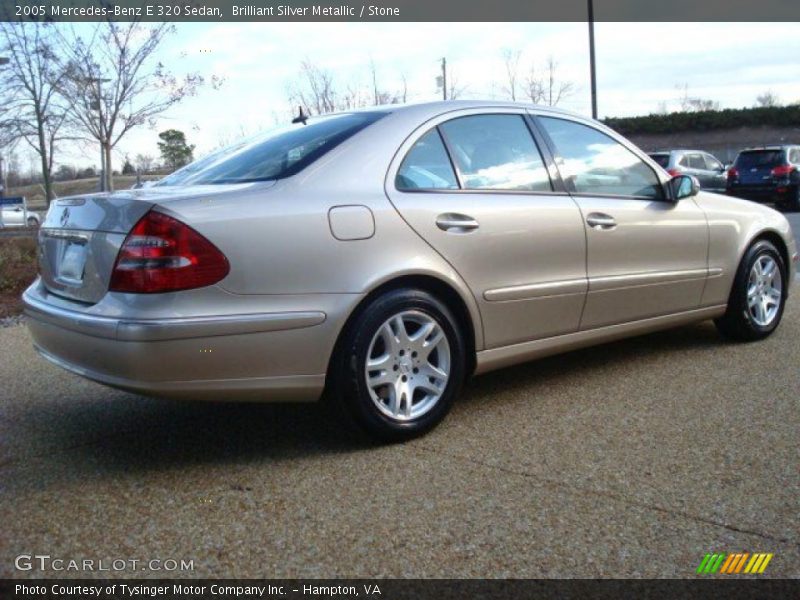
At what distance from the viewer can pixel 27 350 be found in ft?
18.4

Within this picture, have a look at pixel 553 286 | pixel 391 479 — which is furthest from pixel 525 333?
pixel 391 479

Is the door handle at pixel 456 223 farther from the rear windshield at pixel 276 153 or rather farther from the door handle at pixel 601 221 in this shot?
the door handle at pixel 601 221

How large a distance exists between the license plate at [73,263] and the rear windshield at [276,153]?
2.02ft

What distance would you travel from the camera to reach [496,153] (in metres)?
3.96

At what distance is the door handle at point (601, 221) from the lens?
4152 mm

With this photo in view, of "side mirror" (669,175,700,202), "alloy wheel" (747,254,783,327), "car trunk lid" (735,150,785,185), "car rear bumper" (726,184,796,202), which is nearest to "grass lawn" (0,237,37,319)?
"side mirror" (669,175,700,202)

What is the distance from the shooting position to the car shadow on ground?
3307 mm

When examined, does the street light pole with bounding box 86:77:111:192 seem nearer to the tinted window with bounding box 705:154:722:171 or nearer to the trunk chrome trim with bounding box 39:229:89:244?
the trunk chrome trim with bounding box 39:229:89:244

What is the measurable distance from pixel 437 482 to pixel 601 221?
190cm

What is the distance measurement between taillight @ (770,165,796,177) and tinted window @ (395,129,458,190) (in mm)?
17818

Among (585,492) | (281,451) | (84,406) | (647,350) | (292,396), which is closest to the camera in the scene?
(585,492)

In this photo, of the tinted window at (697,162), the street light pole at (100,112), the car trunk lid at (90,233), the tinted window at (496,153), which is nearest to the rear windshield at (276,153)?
the car trunk lid at (90,233)

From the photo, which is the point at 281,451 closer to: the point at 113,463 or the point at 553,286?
the point at 113,463

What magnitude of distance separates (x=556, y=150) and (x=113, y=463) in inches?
106
